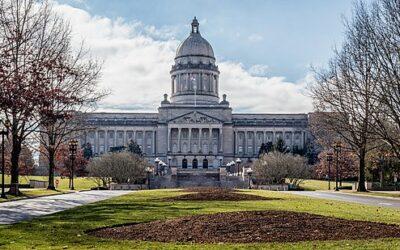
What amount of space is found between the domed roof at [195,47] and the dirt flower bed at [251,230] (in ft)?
472

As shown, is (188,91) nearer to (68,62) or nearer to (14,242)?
(68,62)

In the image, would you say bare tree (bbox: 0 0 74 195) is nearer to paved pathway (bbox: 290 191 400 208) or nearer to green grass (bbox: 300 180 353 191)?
paved pathway (bbox: 290 191 400 208)

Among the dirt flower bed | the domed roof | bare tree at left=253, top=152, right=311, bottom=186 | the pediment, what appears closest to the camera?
the dirt flower bed

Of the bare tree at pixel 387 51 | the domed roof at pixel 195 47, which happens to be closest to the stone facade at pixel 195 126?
the domed roof at pixel 195 47

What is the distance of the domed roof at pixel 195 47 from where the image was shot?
160 metres

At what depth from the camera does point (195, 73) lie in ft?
517

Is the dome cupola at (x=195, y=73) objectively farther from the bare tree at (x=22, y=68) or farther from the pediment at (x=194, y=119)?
the bare tree at (x=22, y=68)

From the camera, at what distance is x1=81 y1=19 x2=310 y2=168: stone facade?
14975 cm

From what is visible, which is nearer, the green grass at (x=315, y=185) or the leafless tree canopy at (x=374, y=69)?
the leafless tree canopy at (x=374, y=69)

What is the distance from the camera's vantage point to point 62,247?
12.8m

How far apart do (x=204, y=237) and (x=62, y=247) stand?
3527 mm

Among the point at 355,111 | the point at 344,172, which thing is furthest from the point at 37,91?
the point at 344,172

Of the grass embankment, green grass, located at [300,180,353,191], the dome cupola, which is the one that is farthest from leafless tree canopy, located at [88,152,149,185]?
the dome cupola

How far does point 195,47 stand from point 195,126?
24.8m
